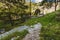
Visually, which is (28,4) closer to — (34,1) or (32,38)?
(34,1)

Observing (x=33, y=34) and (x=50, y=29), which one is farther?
(x=50, y=29)

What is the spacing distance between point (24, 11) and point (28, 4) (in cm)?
370

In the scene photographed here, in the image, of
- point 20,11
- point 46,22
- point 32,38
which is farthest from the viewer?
point 20,11

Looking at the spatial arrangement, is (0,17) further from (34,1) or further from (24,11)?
(34,1)

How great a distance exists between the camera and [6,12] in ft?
154

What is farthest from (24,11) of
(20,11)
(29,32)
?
(29,32)

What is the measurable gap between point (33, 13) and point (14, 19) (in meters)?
5.64

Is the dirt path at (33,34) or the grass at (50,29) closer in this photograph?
the dirt path at (33,34)

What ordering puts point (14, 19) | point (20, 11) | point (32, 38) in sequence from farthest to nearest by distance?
point (20, 11) → point (14, 19) → point (32, 38)

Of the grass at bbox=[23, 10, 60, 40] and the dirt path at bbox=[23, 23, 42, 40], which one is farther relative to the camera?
the grass at bbox=[23, 10, 60, 40]

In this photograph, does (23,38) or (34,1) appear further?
(34,1)

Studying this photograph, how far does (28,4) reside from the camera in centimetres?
5159

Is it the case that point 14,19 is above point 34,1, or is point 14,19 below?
below

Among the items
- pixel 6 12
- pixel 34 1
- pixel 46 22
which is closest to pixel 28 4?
pixel 34 1
